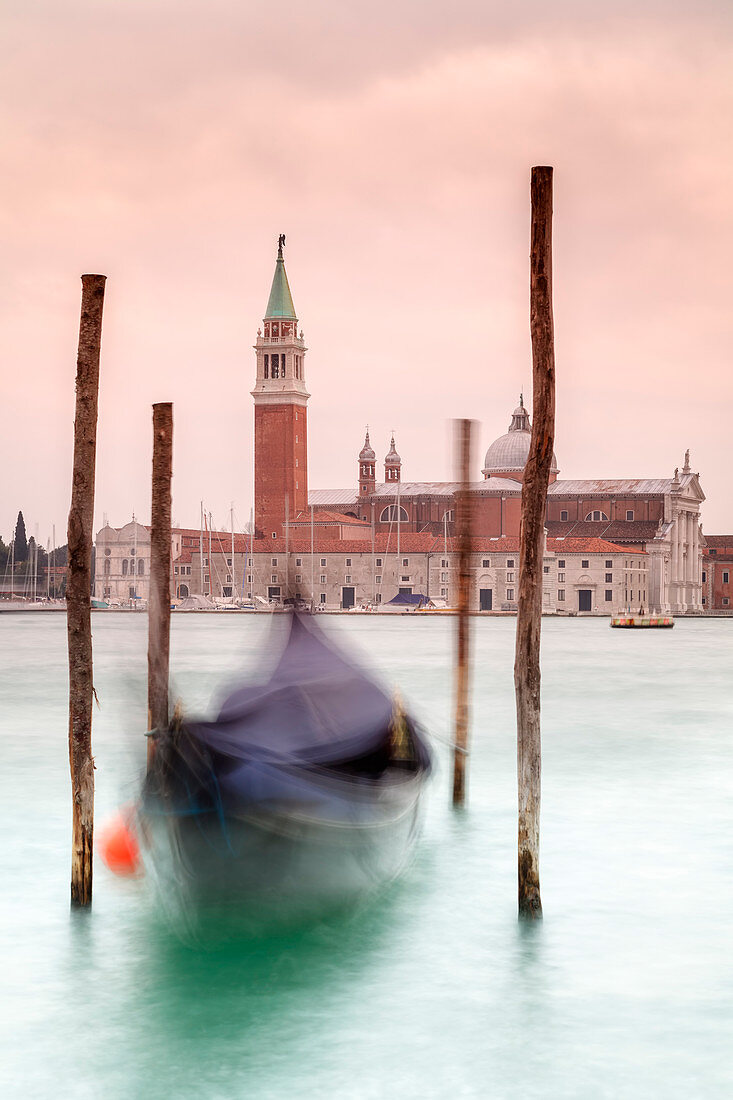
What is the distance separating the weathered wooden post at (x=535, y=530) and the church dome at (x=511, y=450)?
58668 millimetres

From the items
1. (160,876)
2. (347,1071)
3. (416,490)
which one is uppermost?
(416,490)

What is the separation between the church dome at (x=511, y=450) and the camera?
65.4 metres

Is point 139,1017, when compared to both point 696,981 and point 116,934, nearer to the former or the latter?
point 116,934

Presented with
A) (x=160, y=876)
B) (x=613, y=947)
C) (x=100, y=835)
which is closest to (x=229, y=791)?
(x=160, y=876)

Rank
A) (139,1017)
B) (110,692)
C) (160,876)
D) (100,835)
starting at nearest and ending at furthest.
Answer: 1. (139,1017)
2. (160,876)
3. (100,835)
4. (110,692)

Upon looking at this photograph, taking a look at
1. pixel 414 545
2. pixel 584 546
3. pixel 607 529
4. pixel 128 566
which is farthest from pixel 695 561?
pixel 128 566

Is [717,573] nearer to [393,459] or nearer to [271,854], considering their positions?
[393,459]

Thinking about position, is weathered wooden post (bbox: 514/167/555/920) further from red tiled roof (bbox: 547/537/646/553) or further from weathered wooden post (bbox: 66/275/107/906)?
red tiled roof (bbox: 547/537/646/553)

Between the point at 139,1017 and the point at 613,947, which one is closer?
the point at 139,1017

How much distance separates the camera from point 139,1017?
196 inches

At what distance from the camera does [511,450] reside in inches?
2584

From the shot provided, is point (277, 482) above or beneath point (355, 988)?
above

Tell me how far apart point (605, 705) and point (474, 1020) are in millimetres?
14975

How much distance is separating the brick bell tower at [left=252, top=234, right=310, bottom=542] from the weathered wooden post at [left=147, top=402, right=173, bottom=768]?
5447 cm
